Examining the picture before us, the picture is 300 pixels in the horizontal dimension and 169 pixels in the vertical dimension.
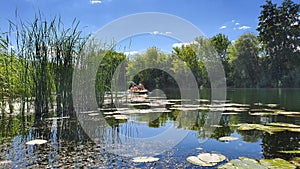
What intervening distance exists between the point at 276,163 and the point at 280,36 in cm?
2528

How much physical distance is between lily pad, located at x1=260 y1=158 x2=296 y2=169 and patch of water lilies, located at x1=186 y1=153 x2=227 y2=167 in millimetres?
321

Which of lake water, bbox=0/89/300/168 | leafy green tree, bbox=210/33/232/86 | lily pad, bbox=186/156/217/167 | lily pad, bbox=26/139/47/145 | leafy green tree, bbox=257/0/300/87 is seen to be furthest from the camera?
leafy green tree, bbox=210/33/232/86

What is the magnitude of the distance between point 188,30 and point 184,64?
52.7 feet

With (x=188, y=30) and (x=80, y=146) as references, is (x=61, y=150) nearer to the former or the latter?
(x=80, y=146)

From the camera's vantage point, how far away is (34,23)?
3.95m

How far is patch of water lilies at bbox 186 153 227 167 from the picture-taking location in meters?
1.95

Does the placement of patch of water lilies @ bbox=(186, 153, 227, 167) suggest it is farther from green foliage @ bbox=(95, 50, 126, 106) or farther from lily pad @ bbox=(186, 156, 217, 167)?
green foliage @ bbox=(95, 50, 126, 106)

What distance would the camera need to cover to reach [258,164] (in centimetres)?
185

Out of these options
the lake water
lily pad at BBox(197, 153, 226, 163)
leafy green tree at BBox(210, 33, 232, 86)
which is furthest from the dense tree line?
lily pad at BBox(197, 153, 226, 163)

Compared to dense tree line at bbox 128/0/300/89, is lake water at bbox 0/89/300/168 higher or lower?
lower

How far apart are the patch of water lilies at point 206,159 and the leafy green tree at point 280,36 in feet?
77.7

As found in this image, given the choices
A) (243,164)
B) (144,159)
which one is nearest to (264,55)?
(243,164)

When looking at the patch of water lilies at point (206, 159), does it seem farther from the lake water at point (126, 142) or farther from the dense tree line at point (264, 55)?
the dense tree line at point (264, 55)

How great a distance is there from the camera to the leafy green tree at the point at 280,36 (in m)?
23.1
